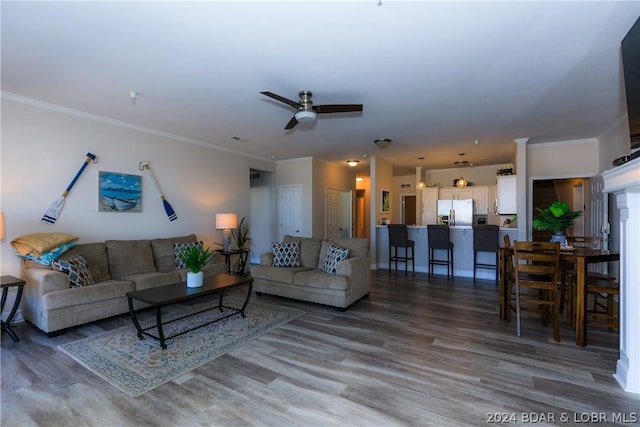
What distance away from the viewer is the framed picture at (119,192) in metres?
4.33

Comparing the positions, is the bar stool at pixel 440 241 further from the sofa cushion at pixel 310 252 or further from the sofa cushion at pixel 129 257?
the sofa cushion at pixel 129 257

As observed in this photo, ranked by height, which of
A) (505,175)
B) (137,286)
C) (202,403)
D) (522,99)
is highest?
(522,99)

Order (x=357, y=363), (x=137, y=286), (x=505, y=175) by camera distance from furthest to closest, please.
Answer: (x=505, y=175) → (x=137, y=286) → (x=357, y=363)

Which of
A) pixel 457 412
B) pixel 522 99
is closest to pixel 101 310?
pixel 457 412

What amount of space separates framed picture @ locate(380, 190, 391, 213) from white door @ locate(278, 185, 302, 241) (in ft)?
6.42

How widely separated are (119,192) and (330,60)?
3711 mm

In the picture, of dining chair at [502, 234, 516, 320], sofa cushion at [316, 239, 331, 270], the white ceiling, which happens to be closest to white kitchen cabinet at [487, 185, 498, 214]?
the white ceiling

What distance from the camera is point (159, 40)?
2.38 m

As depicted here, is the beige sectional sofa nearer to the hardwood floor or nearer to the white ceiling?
the hardwood floor

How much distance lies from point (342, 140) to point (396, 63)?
2828 mm

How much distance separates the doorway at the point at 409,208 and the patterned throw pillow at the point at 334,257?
21.3 feet

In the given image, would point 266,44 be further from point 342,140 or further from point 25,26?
point 342,140

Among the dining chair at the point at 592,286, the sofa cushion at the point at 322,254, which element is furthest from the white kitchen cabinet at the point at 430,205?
the sofa cushion at the point at 322,254

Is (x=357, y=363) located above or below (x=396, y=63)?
below
